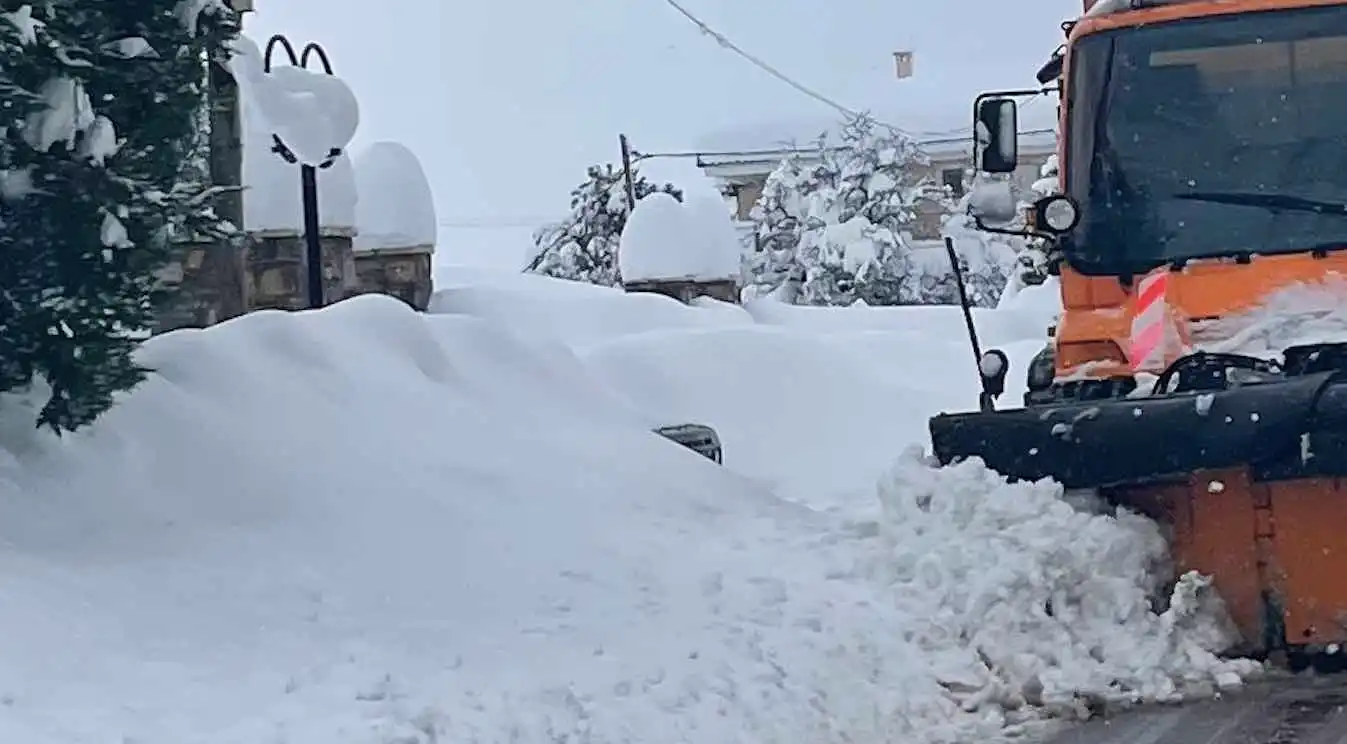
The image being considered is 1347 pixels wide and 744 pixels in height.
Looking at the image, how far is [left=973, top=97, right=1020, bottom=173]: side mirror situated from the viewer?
780 centimetres

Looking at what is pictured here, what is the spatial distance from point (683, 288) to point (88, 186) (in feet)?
37.4

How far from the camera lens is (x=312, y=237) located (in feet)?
34.5

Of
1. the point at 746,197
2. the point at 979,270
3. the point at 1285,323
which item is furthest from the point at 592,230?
the point at 1285,323

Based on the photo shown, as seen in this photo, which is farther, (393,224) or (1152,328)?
(393,224)

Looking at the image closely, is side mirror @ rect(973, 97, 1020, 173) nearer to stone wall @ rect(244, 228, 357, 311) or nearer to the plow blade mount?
the plow blade mount

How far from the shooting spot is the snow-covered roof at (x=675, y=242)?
1636 centimetres

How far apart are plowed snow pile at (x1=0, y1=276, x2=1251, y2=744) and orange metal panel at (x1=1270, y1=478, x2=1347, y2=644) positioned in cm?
27

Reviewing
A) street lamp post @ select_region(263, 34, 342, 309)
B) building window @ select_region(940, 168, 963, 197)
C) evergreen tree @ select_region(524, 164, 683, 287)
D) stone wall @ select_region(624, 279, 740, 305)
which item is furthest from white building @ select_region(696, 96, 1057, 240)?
street lamp post @ select_region(263, 34, 342, 309)

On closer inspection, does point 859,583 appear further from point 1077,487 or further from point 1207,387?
point 1207,387

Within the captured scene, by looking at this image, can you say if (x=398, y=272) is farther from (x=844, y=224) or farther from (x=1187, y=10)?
(x=844, y=224)

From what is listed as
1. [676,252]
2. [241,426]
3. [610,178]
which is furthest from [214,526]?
[610,178]

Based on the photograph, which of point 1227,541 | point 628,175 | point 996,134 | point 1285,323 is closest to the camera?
point 1227,541

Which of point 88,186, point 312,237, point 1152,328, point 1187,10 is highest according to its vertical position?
point 1187,10

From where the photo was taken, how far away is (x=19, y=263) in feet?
17.7
